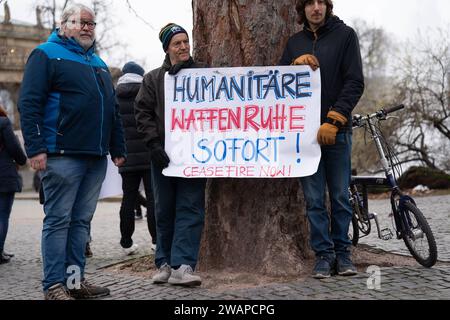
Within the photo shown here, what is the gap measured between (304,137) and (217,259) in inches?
51.5

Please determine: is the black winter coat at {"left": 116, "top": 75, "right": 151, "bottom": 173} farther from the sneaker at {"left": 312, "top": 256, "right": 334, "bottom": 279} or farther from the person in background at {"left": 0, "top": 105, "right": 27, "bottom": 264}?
the sneaker at {"left": 312, "top": 256, "right": 334, "bottom": 279}

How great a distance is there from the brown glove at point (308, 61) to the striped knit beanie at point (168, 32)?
948 millimetres

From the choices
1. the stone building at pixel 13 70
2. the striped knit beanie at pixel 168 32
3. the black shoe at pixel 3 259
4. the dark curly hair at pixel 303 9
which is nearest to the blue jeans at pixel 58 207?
the striped knit beanie at pixel 168 32

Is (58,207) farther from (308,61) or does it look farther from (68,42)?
(308,61)

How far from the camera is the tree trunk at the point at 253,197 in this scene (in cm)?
514

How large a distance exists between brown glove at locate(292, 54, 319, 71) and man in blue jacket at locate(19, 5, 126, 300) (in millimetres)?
1541

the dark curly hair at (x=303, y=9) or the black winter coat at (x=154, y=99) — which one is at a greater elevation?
the dark curly hair at (x=303, y=9)

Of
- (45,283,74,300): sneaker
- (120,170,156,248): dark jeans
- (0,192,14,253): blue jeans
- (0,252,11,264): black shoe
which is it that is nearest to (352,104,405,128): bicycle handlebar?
(120,170,156,248): dark jeans

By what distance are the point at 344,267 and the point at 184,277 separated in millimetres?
1270

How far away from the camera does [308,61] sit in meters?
4.80

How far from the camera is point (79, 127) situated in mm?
4523

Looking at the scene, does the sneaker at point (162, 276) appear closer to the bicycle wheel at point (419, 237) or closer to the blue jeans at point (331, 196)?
the blue jeans at point (331, 196)

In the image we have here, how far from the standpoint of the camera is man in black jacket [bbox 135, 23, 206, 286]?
16.0ft

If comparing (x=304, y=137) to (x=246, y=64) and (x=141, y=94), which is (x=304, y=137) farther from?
(x=141, y=94)
